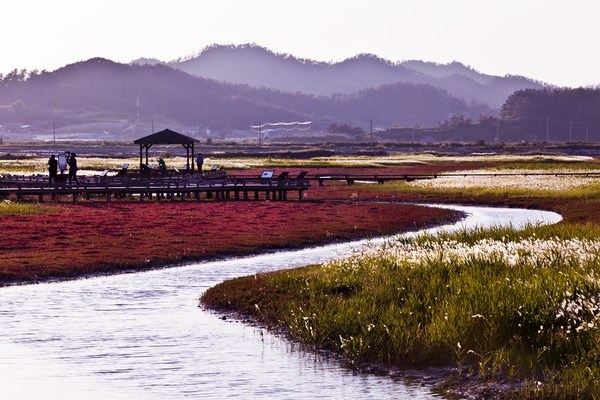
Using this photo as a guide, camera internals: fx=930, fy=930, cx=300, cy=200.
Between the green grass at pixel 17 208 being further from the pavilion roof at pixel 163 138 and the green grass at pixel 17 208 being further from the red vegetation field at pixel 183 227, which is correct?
the pavilion roof at pixel 163 138

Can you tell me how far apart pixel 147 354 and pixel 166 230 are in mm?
24808

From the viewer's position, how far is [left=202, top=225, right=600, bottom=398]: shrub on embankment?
16.6m

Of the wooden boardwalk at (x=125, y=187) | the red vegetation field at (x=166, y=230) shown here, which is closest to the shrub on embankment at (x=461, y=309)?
the red vegetation field at (x=166, y=230)

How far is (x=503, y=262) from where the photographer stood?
22.6 m

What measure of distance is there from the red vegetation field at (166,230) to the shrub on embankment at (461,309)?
794 cm

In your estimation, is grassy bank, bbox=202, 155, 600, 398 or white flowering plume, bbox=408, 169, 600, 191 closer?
grassy bank, bbox=202, 155, 600, 398

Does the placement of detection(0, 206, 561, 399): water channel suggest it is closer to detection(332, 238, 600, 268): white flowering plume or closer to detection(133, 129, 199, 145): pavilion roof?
detection(332, 238, 600, 268): white flowering plume

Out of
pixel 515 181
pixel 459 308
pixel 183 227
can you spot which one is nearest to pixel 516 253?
pixel 459 308

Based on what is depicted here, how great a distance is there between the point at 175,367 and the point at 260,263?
53.3 ft

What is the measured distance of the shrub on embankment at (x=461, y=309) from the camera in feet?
54.5

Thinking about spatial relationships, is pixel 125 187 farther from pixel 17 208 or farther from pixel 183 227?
pixel 183 227

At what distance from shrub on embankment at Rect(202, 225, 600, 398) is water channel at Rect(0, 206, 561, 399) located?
1.00 metres

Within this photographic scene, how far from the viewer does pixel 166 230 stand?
43.8 meters

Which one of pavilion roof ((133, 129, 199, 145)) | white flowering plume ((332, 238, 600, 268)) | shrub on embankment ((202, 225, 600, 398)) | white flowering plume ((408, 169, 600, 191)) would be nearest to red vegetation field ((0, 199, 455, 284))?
shrub on embankment ((202, 225, 600, 398))
